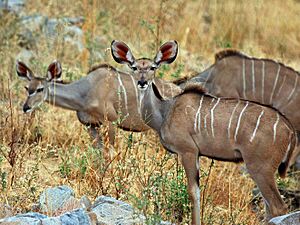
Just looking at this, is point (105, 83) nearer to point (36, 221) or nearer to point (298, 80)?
point (298, 80)

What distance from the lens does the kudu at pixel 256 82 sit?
759cm

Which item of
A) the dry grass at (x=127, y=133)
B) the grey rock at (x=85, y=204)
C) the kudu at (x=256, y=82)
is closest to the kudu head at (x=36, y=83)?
the dry grass at (x=127, y=133)

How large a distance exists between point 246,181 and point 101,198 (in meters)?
2.20

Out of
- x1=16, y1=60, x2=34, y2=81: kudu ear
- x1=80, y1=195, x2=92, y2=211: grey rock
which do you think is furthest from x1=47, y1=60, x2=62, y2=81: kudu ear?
x1=80, y1=195, x2=92, y2=211: grey rock

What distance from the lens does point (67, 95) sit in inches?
273

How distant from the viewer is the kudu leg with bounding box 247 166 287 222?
199 inches

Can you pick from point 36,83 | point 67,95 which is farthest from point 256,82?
point 36,83

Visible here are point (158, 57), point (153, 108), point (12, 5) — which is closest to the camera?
point (153, 108)

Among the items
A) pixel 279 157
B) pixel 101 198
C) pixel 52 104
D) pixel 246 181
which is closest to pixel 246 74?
pixel 246 181

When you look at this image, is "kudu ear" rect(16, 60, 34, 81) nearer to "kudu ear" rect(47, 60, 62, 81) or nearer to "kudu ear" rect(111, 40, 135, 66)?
"kudu ear" rect(47, 60, 62, 81)

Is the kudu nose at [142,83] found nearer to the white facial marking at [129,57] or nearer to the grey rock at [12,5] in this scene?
the white facial marking at [129,57]

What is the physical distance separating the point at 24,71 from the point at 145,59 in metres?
1.65

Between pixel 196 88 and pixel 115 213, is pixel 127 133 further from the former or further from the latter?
pixel 115 213

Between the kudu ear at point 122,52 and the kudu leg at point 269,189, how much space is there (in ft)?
3.97
